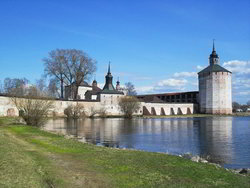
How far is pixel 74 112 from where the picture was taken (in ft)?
148

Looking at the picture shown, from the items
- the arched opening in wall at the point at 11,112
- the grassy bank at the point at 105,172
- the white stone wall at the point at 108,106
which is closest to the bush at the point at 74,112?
the white stone wall at the point at 108,106

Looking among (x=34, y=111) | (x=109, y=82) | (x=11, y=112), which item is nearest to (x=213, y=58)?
(x=109, y=82)

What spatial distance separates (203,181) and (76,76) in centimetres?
3848

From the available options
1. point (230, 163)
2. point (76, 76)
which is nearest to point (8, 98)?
point (76, 76)

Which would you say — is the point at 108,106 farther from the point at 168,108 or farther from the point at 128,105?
the point at 168,108

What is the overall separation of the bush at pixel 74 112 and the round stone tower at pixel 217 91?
32544 mm

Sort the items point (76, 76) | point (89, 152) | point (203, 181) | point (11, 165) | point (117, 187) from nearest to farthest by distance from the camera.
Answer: point (117, 187) → point (203, 181) → point (11, 165) → point (89, 152) → point (76, 76)

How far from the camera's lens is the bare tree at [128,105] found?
51.5 metres

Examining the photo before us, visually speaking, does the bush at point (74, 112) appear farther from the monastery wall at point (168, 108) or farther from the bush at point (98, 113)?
the monastery wall at point (168, 108)

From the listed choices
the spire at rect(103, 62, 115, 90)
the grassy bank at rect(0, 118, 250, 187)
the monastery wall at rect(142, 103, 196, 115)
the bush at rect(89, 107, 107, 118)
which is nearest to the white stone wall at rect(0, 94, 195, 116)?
the monastery wall at rect(142, 103, 196, 115)

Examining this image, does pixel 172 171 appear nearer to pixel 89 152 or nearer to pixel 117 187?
pixel 117 187

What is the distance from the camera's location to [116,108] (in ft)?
179

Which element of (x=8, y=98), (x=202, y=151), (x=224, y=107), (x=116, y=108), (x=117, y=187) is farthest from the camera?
(x=224, y=107)

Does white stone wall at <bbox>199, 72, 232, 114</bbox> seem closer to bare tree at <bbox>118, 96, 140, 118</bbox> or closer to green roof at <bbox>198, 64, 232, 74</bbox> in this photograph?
green roof at <bbox>198, 64, 232, 74</bbox>
